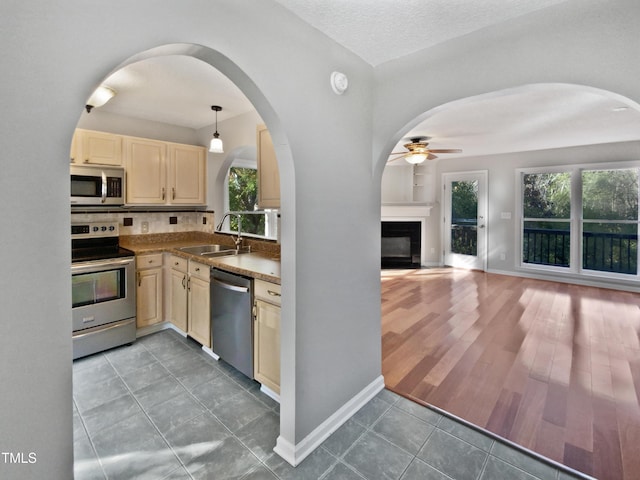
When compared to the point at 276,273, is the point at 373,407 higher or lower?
lower

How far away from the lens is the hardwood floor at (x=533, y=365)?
6.08ft

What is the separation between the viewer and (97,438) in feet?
6.01

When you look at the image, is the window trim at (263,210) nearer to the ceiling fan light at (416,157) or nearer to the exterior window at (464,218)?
the ceiling fan light at (416,157)

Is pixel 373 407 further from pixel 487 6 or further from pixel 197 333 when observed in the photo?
pixel 487 6

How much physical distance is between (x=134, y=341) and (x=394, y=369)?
8.31 feet

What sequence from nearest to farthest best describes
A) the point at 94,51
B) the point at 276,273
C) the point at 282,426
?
the point at 94,51 → the point at 282,426 → the point at 276,273

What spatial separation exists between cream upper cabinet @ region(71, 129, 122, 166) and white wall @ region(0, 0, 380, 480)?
2.40 meters

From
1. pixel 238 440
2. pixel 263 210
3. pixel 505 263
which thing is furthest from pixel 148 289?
pixel 505 263

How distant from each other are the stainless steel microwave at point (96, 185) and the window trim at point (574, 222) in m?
6.60

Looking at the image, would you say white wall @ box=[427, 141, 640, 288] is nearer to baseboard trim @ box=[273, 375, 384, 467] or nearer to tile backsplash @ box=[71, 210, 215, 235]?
baseboard trim @ box=[273, 375, 384, 467]

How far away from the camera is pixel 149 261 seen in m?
3.25

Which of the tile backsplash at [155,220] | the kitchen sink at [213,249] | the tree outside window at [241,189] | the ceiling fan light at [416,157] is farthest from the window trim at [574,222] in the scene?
the tile backsplash at [155,220]

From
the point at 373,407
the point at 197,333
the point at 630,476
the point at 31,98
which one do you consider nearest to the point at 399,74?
the point at 31,98

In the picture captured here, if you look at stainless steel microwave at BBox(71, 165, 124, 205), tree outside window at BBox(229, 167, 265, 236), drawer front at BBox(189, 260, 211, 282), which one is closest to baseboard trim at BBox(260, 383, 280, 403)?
drawer front at BBox(189, 260, 211, 282)
